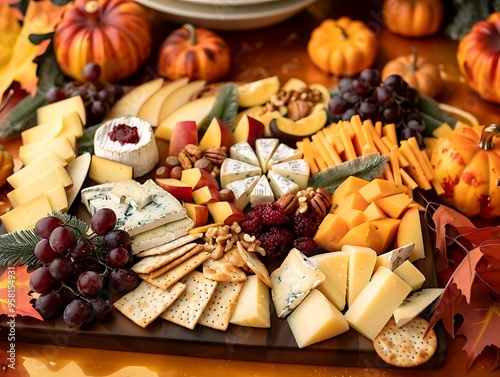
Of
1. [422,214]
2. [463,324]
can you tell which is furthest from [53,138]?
[463,324]

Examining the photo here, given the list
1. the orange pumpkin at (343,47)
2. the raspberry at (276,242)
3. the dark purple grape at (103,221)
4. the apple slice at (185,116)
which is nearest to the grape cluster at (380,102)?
the orange pumpkin at (343,47)

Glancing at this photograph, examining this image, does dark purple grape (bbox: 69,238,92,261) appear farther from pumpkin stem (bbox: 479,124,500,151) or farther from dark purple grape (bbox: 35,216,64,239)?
pumpkin stem (bbox: 479,124,500,151)

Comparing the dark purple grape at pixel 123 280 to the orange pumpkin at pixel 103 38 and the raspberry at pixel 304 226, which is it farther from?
the orange pumpkin at pixel 103 38

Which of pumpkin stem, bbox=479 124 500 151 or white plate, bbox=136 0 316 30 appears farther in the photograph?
white plate, bbox=136 0 316 30

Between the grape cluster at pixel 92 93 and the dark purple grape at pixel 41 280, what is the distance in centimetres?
71

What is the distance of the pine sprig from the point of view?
198cm

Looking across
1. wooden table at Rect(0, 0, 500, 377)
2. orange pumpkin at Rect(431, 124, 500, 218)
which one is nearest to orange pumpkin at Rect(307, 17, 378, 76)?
wooden table at Rect(0, 0, 500, 377)

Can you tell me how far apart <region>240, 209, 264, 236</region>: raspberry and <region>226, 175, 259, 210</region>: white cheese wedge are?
11 cm

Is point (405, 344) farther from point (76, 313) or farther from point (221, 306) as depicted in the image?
point (76, 313)

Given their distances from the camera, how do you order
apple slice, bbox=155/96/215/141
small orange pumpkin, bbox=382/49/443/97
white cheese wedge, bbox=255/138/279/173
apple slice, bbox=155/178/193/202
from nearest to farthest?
apple slice, bbox=155/178/193/202, white cheese wedge, bbox=255/138/279/173, apple slice, bbox=155/96/215/141, small orange pumpkin, bbox=382/49/443/97

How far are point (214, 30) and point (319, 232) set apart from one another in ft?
3.83

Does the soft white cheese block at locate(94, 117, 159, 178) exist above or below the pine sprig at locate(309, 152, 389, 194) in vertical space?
above

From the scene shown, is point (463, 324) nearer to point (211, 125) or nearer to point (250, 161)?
point (250, 161)

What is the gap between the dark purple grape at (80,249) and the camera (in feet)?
5.41
